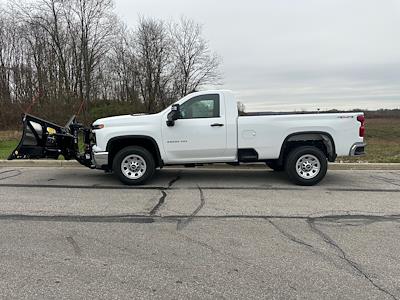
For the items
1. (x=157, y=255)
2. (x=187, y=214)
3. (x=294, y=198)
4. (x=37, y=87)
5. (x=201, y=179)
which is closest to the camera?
(x=157, y=255)

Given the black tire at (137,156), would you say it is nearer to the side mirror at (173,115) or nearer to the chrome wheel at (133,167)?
the chrome wheel at (133,167)

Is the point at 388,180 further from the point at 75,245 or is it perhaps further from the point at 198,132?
the point at 75,245

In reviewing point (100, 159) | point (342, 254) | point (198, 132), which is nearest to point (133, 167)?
point (100, 159)

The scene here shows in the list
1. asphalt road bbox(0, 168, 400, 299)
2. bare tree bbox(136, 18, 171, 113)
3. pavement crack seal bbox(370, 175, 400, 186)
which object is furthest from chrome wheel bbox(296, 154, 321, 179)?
bare tree bbox(136, 18, 171, 113)

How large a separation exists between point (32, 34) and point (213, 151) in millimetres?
29156

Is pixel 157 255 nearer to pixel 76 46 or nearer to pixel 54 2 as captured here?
pixel 76 46

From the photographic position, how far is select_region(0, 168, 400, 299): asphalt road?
3254 millimetres

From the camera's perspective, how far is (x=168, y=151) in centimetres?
778

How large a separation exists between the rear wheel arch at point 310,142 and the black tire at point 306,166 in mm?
192

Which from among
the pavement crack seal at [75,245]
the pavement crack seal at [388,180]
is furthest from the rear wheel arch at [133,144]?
the pavement crack seal at [388,180]

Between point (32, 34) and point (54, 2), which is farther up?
point (54, 2)

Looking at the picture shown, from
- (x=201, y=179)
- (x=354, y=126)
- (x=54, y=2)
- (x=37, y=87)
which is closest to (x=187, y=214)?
(x=201, y=179)

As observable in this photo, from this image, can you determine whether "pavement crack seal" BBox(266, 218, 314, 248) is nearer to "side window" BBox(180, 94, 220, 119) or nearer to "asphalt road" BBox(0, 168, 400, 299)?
"asphalt road" BBox(0, 168, 400, 299)

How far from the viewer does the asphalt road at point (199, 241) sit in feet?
10.7
